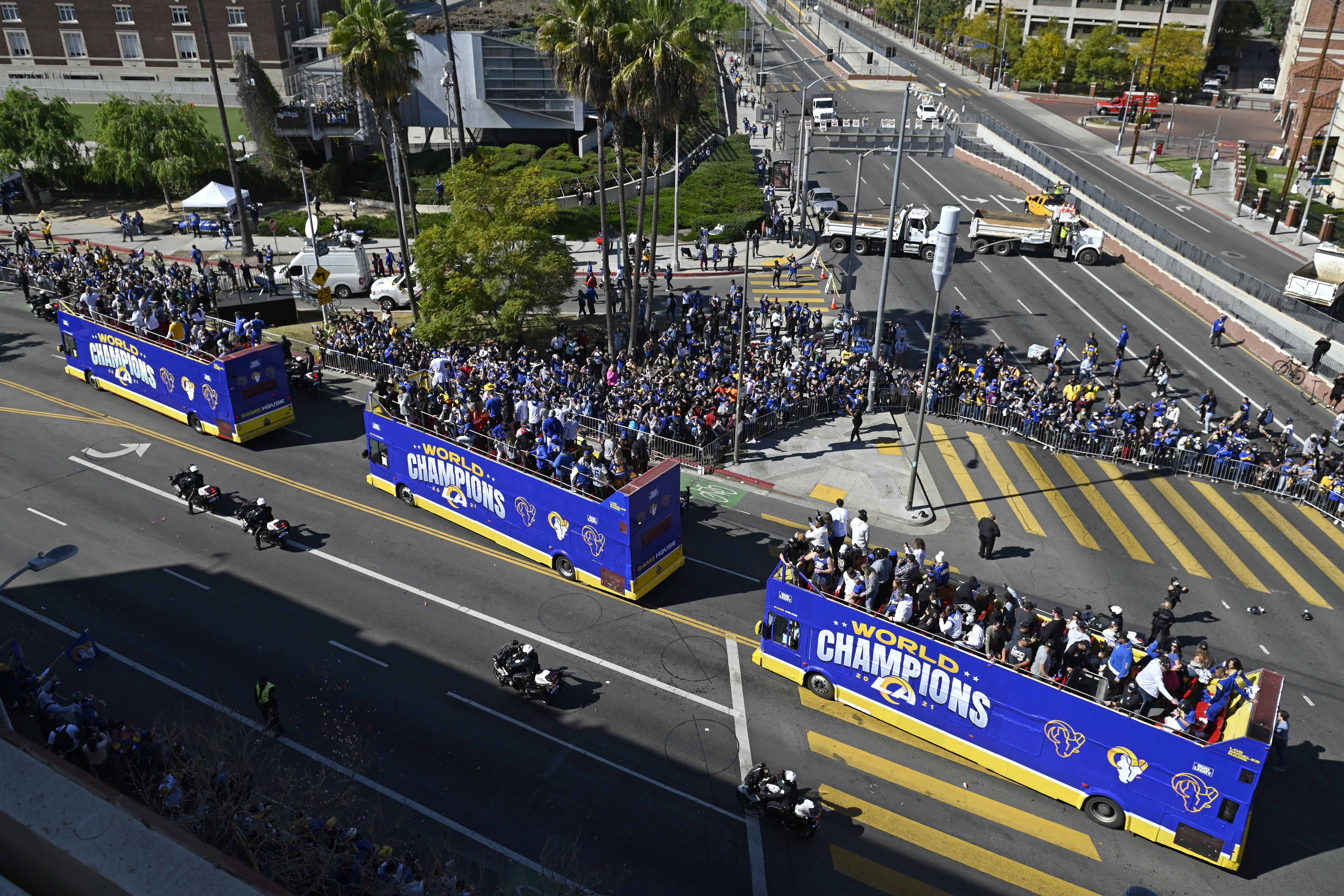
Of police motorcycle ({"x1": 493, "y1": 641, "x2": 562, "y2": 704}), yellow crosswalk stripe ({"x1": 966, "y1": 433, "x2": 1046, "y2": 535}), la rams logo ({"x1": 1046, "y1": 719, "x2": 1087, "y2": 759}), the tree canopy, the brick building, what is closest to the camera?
la rams logo ({"x1": 1046, "y1": 719, "x2": 1087, "y2": 759})

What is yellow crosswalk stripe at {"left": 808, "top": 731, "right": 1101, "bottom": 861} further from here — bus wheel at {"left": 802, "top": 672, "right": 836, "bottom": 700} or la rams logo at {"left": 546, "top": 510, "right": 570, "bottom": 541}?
la rams logo at {"left": 546, "top": 510, "right": 570, "bottom": 541}

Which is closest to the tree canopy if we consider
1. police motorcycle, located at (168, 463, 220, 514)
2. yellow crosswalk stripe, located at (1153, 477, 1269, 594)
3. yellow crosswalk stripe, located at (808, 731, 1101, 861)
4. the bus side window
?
the bus side window

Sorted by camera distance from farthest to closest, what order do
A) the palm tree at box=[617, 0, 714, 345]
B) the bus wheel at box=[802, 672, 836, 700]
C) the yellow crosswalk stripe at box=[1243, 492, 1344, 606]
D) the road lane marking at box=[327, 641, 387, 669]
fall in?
the palm tree at box=[617, 0, 714, 345], the yellow crosswalk stripe at box=[1243, 492, 1344, 606], the road lane marking at box=[327, 641, 387, 669], the bus wheel at box=[802, 672, 836, 700]

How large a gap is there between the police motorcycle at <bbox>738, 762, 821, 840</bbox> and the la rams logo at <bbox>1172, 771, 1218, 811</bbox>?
6009 mm

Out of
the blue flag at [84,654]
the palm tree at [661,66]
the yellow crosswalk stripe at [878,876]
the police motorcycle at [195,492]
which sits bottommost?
the yellow crosswalk stripe at [878,876]

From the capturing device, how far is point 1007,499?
2725 cm

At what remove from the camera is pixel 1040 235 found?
50.3 m

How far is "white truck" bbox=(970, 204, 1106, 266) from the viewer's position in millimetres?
49938

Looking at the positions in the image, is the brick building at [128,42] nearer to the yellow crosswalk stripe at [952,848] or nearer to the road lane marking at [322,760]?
the road lane marking at [322,760]

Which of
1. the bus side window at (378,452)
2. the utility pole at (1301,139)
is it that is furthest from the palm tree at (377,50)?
the utility pole at (1301,139)

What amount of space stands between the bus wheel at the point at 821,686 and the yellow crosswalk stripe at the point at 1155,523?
11629 mm

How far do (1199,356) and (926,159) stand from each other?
137ft

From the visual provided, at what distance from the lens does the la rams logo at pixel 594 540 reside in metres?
21.4

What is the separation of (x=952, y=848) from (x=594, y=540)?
33.8 ft
